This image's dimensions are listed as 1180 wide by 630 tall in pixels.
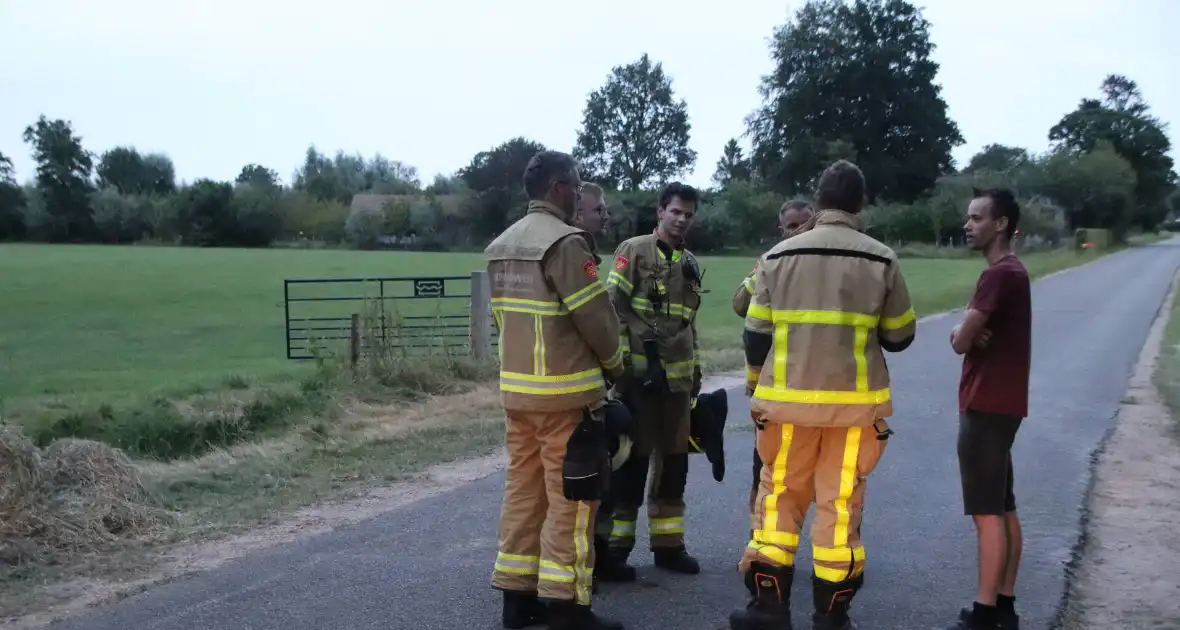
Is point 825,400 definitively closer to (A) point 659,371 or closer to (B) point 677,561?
(A) point 659,371

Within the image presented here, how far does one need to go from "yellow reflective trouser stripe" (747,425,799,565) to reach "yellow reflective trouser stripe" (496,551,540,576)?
3.26ft

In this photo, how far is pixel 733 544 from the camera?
5.73 metres

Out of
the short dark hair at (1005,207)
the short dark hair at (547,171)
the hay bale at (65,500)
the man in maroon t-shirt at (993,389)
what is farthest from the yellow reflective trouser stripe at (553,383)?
the hay bale at (65,500)

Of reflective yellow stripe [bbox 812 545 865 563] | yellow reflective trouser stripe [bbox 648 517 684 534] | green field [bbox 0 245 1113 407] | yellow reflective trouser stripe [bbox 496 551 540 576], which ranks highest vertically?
reflective yellow stripe [bbox 812 545 865 563]

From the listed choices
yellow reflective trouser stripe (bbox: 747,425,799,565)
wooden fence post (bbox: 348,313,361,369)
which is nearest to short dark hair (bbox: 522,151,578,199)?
yellow reflective trouser stripe (bbox: 747,425,799,565)

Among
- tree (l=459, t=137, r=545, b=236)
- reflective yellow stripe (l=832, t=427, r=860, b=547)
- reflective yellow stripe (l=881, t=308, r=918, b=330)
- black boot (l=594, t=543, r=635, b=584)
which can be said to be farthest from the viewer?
tree (l=459, t=137, r=545, b=236)

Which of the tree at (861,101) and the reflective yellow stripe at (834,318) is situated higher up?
the tree at (861,101)

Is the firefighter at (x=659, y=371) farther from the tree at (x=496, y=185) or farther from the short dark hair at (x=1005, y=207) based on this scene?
the tree at (x=496, y=185)

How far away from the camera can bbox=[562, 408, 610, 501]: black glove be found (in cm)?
421

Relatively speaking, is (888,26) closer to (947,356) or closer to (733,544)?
(947,356)

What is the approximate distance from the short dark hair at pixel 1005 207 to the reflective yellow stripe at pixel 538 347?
1.95m

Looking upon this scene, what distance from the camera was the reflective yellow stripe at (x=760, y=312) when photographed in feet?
14.0

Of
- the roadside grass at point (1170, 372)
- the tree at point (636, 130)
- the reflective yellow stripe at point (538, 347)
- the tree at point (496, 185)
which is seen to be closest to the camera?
the reflective yellow stripe at point (538, 347)

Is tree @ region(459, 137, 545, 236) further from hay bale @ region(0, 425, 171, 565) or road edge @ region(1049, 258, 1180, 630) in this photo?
hay bale @ region(0, 425, 171, 565)
